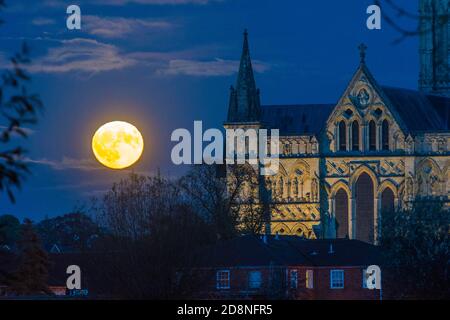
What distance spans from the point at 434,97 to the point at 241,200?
17.7m

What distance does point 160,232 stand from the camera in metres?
74.6

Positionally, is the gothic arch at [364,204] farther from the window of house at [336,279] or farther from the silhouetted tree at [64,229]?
the window of house at [336,279]

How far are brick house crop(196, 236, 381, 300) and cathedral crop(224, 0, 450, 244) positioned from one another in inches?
1069

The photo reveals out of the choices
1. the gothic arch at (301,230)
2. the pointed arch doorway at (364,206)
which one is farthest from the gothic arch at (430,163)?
the gothic arch at (301,230)

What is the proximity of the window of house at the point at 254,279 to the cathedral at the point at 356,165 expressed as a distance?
36.3 meters

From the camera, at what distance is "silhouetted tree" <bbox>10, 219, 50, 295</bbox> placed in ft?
264

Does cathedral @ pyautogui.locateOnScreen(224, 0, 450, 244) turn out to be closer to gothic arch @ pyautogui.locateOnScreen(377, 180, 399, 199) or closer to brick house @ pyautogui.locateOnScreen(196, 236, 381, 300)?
gothic arch @ pyautogui.locateOnScreen(377, 180, 399, 199)

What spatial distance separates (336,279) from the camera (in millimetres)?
81000

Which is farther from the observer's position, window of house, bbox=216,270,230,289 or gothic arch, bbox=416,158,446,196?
gothic arch, bbox=416,158,446,196

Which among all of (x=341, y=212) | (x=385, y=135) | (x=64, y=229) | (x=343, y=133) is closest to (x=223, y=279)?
(x=341, y=212)

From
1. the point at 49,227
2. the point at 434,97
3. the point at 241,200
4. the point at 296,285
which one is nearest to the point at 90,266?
the point at 296,285

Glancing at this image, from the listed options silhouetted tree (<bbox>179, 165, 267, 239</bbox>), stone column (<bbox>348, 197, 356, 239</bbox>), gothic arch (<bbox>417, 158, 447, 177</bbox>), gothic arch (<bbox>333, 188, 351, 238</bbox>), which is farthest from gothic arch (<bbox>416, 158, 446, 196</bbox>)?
silhouetted tree (<bbox>179, 165, 267, 239</bbox>)

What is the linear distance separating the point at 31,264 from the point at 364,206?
112ft
